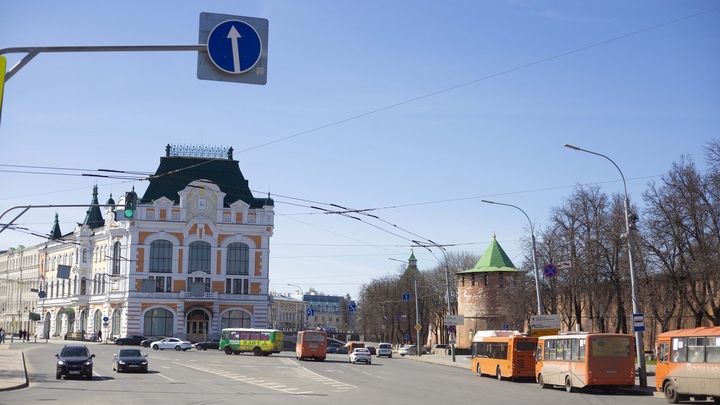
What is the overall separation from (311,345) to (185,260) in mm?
35244

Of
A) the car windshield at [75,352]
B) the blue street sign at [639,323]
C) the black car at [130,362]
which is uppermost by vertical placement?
the blue street sign at [639,323]

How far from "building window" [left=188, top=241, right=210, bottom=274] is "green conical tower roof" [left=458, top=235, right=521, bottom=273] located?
29.3 m

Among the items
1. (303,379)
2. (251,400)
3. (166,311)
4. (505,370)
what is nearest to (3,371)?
(303,379)

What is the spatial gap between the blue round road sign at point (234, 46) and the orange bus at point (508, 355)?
99.8ft

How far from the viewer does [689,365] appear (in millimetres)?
25875

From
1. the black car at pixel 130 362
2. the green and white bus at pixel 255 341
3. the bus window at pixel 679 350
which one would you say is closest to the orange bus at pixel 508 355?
the bus window at pixel 679 350

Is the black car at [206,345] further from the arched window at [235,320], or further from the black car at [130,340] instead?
the arched window at [235,320]

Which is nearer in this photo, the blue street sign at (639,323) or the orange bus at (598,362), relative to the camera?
the orange bus at (598,362)

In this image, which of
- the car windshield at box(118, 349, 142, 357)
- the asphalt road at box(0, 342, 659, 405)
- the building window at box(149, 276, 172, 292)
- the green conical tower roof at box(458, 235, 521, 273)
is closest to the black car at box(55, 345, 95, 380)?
the asphalt road at box(0, 342, 659, 405)

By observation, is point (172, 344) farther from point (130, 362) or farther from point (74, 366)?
point (74, 366)

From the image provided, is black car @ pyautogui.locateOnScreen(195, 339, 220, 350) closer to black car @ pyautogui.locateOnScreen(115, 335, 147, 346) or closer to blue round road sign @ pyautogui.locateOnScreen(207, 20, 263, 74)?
black car @ pyautogui.locateOnScreen(115, 335, 147, 346)

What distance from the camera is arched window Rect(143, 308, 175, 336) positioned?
90312 mm

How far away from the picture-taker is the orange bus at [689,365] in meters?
24.6

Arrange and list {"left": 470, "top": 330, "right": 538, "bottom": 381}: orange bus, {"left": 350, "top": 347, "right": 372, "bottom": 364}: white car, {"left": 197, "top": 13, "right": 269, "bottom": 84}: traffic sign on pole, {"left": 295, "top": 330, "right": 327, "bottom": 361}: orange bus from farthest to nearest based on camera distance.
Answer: {"left": 295, "top": 330, "right": 327, "bottom": 361}: orange bus → {"left": 350, "top": 347, "right": 372, "bottom": 364}: white car → {"left": 470, "top": 330, "right": 538, "bottom": 381}: orange bus → {"left": 197, "top": 13, "right": 269, "bottom": 84}: traffic sign on pole
